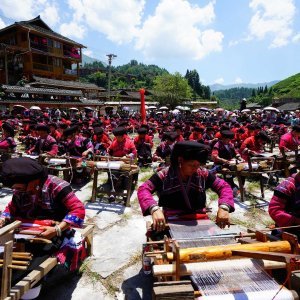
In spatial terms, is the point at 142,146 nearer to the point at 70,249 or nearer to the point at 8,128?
the point at 8,128

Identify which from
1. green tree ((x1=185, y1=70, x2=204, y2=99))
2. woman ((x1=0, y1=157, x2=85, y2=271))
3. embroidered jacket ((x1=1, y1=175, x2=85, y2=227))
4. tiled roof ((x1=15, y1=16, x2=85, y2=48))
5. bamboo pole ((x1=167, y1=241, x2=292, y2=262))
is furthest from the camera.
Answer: green tree ((x1=185, y1=70, x2=204, y2=99))

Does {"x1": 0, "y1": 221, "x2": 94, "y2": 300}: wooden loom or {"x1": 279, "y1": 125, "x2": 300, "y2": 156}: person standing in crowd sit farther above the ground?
{"x1": 279, "y1": 125, "x2": 300, "y2": 156}: person standing in crowd

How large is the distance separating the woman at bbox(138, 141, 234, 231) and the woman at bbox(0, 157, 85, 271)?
35.5 inches

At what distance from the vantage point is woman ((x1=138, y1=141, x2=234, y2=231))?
3512 mm

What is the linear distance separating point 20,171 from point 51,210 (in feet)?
2.63

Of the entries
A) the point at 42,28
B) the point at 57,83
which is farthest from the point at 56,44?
the point at 57,83

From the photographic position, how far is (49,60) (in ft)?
151

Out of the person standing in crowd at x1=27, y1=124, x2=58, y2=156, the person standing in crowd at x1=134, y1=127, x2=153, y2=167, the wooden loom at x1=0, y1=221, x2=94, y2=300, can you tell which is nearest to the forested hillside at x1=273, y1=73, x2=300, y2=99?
the person standing in crowd at x1=134, y1=127, x2=153, y2=167

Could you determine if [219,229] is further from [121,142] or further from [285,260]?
[121,142]

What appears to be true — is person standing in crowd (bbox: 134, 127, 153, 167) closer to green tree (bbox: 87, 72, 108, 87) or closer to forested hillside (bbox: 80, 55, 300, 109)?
forested hillside (bbox: 80, 55, 300, 109)

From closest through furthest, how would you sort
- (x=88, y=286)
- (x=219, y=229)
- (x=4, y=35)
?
(x=219, y=229) → (x=88, y=286) → (x=4, y=35)

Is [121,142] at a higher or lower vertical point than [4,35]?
lower

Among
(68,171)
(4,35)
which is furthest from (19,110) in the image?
(68,171)

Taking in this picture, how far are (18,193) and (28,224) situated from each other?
0.47m
